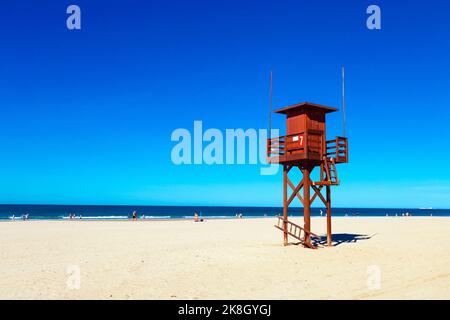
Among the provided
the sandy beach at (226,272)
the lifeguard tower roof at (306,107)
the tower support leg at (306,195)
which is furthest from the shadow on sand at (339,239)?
the lifeguard tower roof at (306,107)

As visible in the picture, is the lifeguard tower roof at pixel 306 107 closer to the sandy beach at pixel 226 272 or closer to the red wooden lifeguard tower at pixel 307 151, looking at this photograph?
the red wooden lifeguard tower at pixel 307 151

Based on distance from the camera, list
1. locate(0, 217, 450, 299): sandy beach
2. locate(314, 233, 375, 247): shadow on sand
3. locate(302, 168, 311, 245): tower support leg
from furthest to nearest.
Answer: locate(314, 233, 375, 247): shadow on sand
locate(302, 168, 311, 245): tower support leg
locate(0, 217, 450, 299): sandy beach

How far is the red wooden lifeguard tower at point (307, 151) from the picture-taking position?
2053 cm

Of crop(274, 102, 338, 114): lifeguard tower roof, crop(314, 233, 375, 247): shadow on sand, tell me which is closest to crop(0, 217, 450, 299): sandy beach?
crop(314, 233, 375, 247): shadow on sand

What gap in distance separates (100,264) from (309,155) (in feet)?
37.2

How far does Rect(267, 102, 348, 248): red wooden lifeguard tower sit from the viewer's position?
67.4ft

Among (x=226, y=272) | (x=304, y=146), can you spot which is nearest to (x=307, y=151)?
(x=304, y=146)

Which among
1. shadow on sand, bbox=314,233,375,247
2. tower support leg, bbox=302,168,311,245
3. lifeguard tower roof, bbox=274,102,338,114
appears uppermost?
lifeguard tower roof, bbox=274,102,338,114

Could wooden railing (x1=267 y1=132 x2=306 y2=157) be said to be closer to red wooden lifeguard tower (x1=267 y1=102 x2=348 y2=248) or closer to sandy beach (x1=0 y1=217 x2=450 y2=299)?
red wooden lifeguard tower (x1=267 y1=102 x2=348 y2=248)

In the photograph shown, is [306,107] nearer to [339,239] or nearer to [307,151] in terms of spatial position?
[307,151]

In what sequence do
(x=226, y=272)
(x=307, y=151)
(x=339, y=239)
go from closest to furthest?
(x=226, y=272) → (x=307, y=151) → (x=339, y=239)

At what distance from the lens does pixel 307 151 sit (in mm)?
20078

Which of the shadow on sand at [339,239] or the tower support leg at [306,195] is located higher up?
the tower support leg at [306,195]
